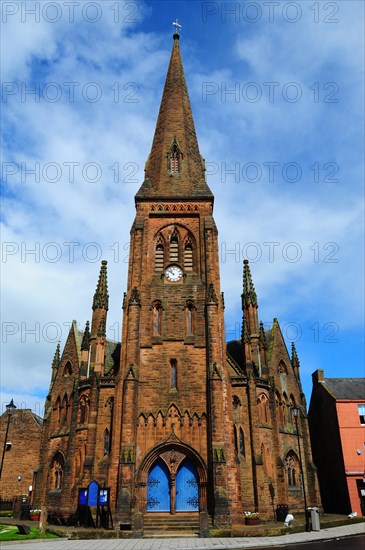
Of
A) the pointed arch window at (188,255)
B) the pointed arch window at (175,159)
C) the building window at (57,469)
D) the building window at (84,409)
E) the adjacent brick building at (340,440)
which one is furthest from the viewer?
the pointed arch window at (175,159)

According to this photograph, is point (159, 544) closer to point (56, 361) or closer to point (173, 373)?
point (173, 373)

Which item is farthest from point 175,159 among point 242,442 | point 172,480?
point 172,480

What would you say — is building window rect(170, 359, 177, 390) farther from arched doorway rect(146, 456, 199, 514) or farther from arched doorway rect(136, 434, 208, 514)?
arched doorway rect(146, 456, 199, 514)

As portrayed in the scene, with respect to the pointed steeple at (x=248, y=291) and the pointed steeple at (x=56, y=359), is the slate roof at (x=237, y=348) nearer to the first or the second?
the pointed steeple at (x=248, y=291)

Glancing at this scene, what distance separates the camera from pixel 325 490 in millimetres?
38312

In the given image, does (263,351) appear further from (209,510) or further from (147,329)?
(209,510)

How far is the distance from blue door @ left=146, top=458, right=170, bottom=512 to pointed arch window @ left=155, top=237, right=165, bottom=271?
1252 centimetres

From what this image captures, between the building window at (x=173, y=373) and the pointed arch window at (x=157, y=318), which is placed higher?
the pointed arch window at (x=157, y=318)

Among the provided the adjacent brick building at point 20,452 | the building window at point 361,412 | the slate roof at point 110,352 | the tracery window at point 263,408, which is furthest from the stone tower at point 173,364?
the adjacent brick building at point 20,452

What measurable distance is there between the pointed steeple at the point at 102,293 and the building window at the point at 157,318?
469 centimetres

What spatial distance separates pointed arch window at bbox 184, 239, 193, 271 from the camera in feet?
101

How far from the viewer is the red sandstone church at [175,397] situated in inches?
937

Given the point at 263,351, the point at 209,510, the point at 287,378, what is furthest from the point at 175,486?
the point at 287,378

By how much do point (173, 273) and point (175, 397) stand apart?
8.58 m
